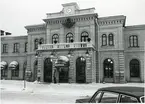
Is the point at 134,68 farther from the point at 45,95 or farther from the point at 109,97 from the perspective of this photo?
the point at 109,97

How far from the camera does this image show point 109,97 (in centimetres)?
538

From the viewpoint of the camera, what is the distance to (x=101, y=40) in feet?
94.7

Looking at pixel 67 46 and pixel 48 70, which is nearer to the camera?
pixel 67 46

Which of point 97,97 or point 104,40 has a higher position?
point 104,40

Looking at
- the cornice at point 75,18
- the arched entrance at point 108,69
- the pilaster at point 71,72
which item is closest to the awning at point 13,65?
the cornice at point 75,18

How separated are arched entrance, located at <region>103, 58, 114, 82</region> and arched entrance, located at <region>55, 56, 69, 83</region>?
5.65 m

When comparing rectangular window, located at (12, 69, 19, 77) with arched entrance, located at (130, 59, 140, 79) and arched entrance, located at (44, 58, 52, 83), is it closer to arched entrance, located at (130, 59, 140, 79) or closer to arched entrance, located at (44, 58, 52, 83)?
arched entrance, located at (44, 58, 52, 83)

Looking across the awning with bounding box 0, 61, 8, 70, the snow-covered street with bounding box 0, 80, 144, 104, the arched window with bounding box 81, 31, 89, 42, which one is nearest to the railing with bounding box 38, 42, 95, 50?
the arched window with bounding box 81, 31, 89, 42

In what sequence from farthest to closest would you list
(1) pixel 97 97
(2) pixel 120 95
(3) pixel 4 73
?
(3) pixel 4 73 → (1) pixel 97 97 → (2) pixel 120 95

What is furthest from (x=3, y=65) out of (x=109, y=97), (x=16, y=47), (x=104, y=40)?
(x=109, y=97)

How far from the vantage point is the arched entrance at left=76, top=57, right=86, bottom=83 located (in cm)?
2623

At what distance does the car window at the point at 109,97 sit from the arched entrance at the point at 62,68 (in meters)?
20.6

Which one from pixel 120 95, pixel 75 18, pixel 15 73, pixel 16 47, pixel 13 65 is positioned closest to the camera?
pixel 120 95

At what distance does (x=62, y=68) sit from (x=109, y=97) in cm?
2201
